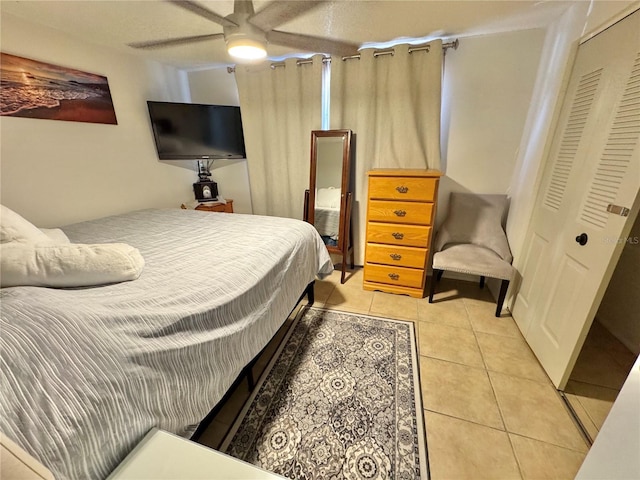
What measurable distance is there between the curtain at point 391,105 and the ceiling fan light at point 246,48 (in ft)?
3.84

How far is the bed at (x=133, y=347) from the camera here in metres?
0.58

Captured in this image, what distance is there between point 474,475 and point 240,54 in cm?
239

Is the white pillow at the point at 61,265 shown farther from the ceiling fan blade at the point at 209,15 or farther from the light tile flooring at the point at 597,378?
the light tile flooring at the point at 597,378

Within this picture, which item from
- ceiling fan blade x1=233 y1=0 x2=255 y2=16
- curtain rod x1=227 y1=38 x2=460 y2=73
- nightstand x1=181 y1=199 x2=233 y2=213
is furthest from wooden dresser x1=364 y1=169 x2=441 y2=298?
nightstand x1=181 y1=199 x2=233 y2=213

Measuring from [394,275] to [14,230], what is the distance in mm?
2325

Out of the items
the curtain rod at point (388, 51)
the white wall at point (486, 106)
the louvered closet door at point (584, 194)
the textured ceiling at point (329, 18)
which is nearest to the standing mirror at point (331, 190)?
the curtain rod at point (388, 51)

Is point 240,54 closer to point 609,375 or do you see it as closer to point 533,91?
point 533,91

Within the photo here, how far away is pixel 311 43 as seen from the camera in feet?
6.89

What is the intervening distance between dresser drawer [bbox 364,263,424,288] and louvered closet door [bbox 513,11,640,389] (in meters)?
0.78

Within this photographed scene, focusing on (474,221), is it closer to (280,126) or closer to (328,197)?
(328,197)

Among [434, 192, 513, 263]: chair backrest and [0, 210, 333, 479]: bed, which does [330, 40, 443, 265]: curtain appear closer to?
[434, 192, 513, 263]: chair backrest

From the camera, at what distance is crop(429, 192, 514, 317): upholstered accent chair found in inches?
79.2

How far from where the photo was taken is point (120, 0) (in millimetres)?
1571

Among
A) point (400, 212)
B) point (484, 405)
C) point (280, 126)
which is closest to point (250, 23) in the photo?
point (280, 126)
